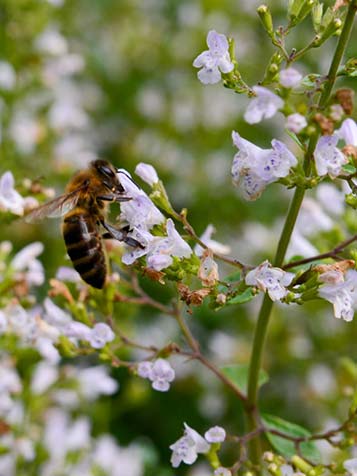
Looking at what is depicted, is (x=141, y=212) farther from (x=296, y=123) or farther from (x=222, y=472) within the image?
(x=222, y=472)

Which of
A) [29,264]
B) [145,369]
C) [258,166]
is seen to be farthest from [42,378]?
[258,166]

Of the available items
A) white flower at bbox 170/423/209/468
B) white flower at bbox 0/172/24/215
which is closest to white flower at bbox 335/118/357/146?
white flower at bbox 170/423/209/468

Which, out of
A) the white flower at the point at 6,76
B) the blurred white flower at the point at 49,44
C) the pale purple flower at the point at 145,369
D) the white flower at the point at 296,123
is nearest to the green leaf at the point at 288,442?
the pale purple flower at the point at 145,369

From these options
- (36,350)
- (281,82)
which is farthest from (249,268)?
(36,350)

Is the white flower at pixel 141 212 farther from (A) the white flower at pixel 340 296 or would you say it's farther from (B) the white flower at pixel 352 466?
(B) the white flower at pixel 352 466

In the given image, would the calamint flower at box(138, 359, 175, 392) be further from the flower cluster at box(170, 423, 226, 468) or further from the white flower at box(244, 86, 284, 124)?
the white flower at box(244, 86, 284, 124)

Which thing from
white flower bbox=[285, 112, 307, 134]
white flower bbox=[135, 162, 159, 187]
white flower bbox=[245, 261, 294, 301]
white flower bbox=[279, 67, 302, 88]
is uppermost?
white flower bbox=[279, 67, 302, 88]
